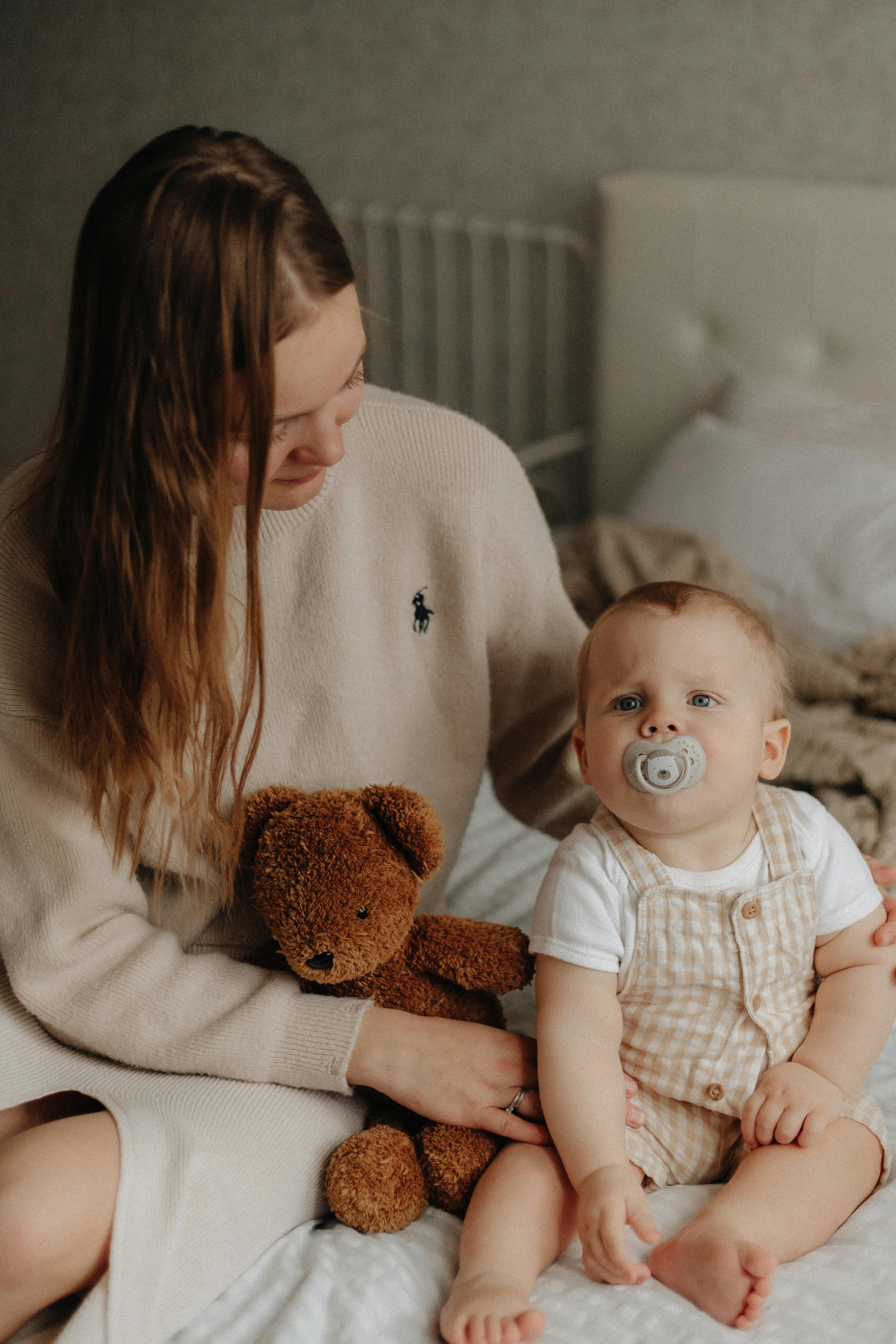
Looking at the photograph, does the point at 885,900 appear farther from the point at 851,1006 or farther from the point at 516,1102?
the point at 516,1102

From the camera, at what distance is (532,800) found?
45.6 inches

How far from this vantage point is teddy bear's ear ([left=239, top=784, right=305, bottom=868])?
0.92m

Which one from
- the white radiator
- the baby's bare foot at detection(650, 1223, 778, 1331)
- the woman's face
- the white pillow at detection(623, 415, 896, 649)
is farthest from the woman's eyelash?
the white radiator

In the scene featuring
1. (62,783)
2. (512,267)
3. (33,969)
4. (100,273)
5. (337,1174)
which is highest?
(100,273)

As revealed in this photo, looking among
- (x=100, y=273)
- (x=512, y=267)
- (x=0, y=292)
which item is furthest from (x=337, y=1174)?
(x=0, y=292)

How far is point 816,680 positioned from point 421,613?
66cm

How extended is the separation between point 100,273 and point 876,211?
5.02 feet

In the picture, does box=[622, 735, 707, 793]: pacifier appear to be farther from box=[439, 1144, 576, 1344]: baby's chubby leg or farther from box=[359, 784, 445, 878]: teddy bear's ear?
box=[439, 1144, 576, 1344]: baby's chubby leg

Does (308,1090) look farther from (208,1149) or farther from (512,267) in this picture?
(512,267)

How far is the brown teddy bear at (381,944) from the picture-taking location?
0.85 m

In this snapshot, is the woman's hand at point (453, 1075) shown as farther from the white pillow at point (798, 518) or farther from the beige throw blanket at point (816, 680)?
the white pillow at point (798, 518)

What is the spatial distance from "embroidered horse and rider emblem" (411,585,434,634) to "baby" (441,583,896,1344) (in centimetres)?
18

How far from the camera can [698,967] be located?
858mm

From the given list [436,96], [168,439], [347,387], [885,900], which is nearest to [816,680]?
[885,900]
